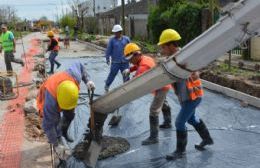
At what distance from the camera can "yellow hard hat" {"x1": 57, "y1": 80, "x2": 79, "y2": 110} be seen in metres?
4.64

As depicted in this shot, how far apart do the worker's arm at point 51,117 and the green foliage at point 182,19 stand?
1499 centimetres

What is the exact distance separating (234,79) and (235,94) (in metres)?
1.28

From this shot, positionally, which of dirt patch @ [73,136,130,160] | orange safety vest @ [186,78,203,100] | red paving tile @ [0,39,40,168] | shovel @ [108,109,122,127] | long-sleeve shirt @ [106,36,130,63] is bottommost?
red paving tile @ [0,39,40,168]

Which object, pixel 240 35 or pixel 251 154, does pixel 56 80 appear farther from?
pixel 251 154

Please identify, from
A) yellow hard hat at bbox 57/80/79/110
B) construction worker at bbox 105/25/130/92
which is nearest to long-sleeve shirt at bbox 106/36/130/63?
construction worker at bbox 105/25/130/92

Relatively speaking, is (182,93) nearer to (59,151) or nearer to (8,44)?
(59,151)

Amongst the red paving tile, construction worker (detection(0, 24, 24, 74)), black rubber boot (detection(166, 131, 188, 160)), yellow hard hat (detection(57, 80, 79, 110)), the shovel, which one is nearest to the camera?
yellow hard hat (detection(57, 80, 79, 110))

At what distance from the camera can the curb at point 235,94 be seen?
8.06m

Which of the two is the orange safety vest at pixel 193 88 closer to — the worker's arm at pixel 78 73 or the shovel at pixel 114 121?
the worker's arm at pixel 78 73

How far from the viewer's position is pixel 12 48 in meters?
13.6

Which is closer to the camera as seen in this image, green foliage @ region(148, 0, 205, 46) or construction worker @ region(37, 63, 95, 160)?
construction worker @ region(37, 63, 95, 160)

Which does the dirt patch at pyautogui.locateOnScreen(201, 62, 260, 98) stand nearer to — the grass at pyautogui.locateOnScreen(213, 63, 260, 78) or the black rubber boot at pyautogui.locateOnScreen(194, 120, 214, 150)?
the grass at pyautogui.locateOnScreen(213, 63, 260, 78)

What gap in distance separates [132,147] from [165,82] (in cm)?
214

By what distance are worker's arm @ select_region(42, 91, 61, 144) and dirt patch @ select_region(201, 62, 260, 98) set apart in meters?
4.98
